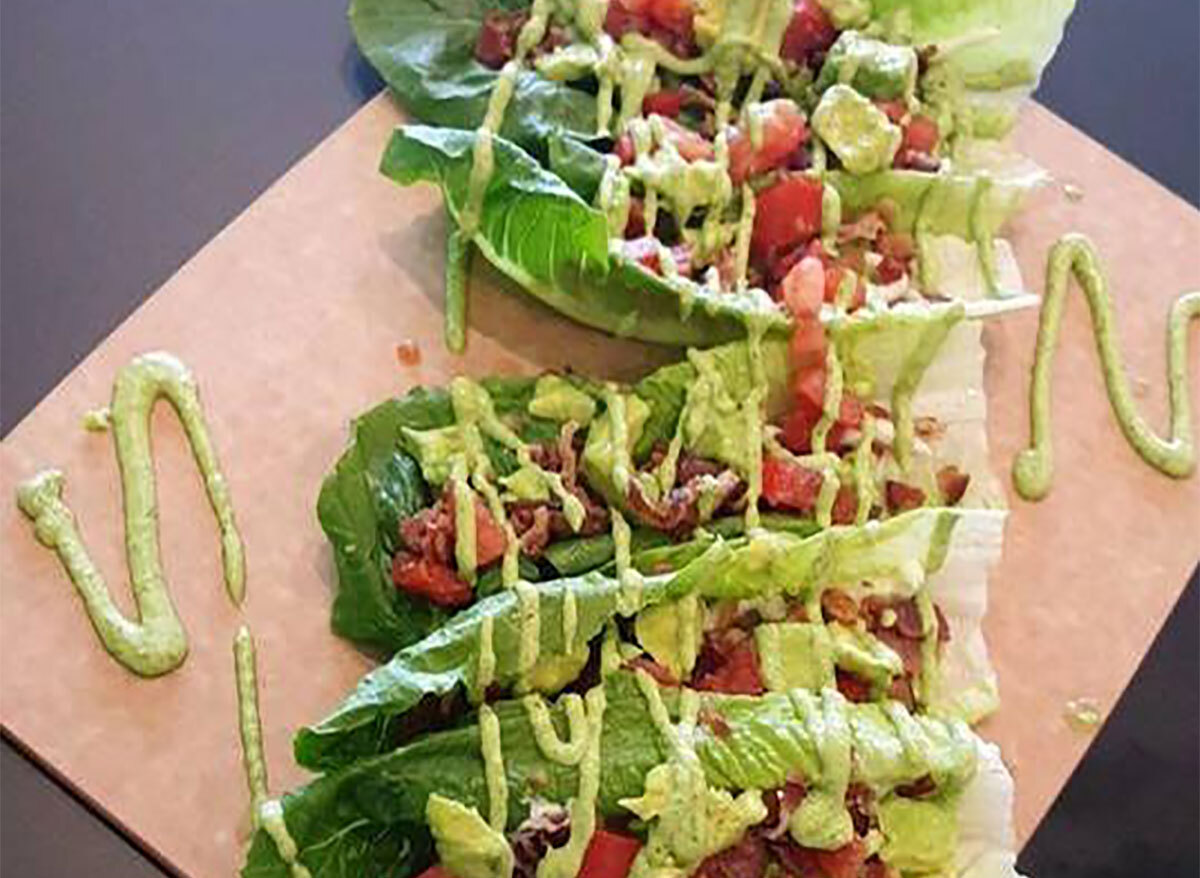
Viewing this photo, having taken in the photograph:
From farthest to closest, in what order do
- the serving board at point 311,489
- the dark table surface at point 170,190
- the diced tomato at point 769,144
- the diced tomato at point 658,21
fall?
the diced tomato at point 658,21, the diced tomato at point 769,144, the dark table surface at point 170,190, the serving board at point 311,489

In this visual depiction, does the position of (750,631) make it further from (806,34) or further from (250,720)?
(806,34)

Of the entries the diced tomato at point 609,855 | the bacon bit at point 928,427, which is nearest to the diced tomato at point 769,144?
the bacon bit at point 928,427

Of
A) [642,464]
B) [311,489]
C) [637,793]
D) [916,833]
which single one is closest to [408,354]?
[311,489]

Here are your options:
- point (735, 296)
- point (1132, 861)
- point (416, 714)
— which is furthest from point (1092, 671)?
point (416, 714)

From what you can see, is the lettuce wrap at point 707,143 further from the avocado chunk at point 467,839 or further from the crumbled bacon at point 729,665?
the avocado chunk at point 467,839

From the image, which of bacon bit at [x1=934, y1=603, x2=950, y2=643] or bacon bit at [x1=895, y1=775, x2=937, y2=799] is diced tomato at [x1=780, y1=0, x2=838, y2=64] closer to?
bacon bit at [x1=934, y1=603, x2=950, y2=643]

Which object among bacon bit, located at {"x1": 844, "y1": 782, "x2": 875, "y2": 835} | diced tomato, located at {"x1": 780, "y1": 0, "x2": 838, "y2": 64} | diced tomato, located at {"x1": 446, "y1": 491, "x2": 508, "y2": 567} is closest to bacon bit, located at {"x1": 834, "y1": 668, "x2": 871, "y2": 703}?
bacon bit, located at {"x1": 844, "y1": 782, "x2": 875, "y2": 835}

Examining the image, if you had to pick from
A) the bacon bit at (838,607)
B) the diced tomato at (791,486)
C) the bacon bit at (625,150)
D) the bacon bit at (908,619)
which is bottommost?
the bacon bit at (908,619)
